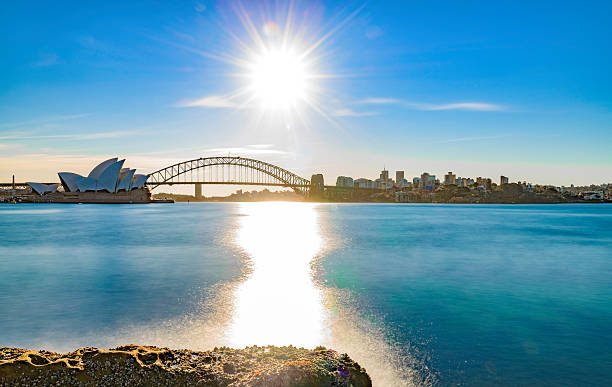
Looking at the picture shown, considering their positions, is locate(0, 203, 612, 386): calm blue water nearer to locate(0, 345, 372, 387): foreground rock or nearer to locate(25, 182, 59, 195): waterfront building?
locate(0, 345, 372, 387): foreground rock

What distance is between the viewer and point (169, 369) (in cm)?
493

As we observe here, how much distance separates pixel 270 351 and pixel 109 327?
477cm

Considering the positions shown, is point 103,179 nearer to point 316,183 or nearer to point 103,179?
point 103,179

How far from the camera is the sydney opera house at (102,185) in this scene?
114 metres

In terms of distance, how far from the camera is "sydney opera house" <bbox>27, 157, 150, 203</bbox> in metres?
114

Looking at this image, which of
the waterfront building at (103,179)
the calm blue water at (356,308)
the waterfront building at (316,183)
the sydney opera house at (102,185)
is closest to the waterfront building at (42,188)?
the sydney opera house at (102,185)

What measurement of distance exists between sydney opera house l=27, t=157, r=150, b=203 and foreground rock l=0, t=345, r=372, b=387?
118 meters

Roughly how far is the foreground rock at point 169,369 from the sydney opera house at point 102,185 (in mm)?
118216

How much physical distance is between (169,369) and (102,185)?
12717 cm

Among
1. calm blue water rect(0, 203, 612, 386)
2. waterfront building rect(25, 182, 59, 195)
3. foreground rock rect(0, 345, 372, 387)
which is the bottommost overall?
calm blue water rect(0, 203, 612, 386)

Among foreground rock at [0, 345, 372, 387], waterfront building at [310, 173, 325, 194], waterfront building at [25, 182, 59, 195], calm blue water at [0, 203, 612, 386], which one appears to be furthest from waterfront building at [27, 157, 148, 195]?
foreground rock at [0, 345, 372, 387]

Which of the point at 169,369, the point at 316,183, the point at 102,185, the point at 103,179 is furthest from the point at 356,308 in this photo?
the point at 316,183

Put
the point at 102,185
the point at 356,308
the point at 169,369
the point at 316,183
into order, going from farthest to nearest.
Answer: the point at 316,183 < the point at 102,185 < the point at 356,308 < the point at 169,369

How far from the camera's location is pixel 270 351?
568 centimetres
